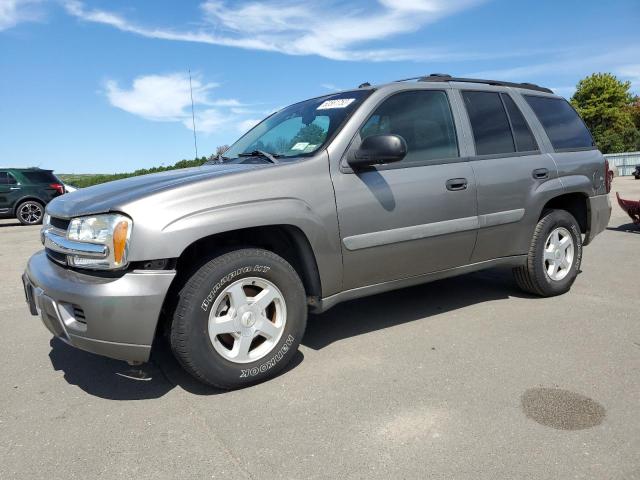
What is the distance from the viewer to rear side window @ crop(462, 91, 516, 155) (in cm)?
399

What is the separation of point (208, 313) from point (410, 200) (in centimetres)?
156

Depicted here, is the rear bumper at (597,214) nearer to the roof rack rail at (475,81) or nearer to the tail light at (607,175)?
the tail light at (607,175)

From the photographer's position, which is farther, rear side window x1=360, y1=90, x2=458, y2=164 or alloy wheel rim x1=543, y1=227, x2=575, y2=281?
alloy wheel rim x1=543, y1=227, x2=575, y2=281

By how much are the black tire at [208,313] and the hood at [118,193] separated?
1.66 ft

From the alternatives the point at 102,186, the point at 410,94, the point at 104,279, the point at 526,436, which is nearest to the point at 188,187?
the point at 104,279

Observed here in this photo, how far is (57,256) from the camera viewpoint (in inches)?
118

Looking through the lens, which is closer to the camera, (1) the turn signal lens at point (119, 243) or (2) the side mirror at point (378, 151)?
(1) the turn signal lens at point (119, 243)

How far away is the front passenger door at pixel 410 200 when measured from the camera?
3275 mm

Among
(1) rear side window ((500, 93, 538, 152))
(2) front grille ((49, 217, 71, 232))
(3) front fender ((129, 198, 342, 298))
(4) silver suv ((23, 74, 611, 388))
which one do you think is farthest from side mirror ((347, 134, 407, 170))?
(2) front grille ((49, 217, 71, 232))

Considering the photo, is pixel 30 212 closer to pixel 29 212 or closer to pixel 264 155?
pixel 29 212

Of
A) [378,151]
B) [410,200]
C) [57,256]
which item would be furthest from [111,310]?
[410,200]

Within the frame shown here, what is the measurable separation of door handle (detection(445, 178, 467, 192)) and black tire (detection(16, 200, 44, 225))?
14019mm

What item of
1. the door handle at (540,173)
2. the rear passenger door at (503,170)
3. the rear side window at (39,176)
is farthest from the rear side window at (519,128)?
the rear side window at (39,176)

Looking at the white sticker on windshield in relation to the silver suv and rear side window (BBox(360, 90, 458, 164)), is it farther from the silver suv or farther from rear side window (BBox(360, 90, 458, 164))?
rear side window (BBox(360, 90, 458, 164))
